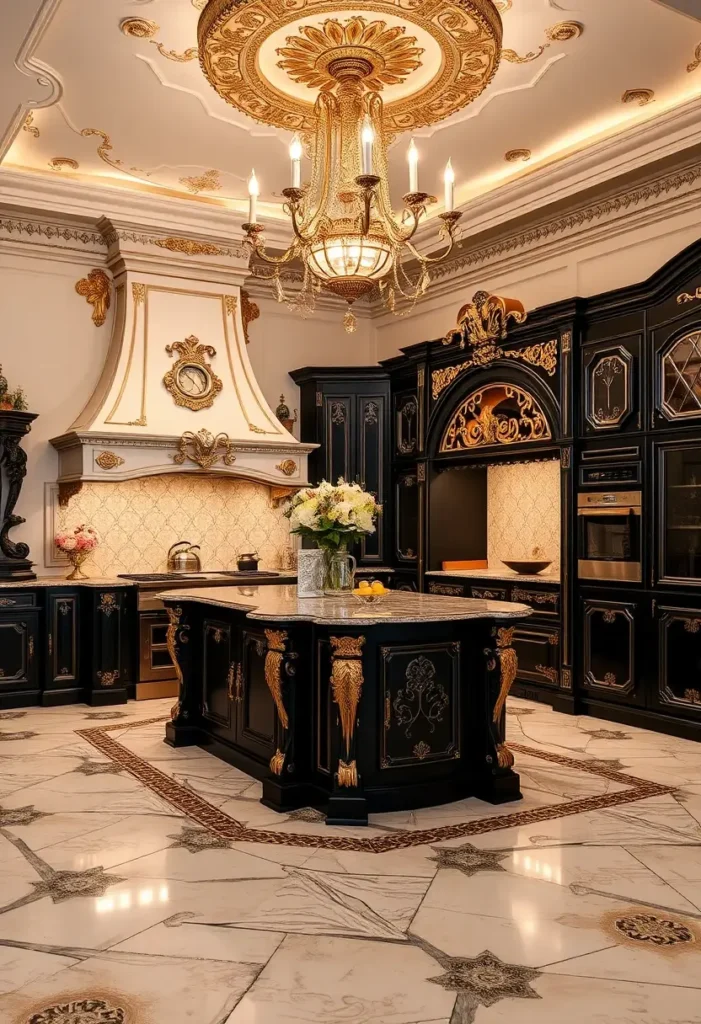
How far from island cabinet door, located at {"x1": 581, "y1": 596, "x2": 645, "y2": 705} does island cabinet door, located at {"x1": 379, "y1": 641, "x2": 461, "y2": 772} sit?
1.93 meters

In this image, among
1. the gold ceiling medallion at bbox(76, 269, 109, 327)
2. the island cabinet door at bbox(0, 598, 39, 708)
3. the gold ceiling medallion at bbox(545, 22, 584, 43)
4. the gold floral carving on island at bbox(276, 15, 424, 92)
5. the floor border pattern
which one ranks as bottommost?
the floor border pattern

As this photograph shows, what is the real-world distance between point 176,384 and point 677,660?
14.0ft

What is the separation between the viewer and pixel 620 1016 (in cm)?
219

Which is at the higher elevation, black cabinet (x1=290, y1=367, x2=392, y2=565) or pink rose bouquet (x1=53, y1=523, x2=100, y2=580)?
black cabinet (x1=290, y1=367, x2=392, y2=565)

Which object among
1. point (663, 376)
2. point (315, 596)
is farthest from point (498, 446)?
point (315, 596)

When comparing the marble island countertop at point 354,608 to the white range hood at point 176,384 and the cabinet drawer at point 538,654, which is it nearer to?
the cabinet drawer at point 538,654

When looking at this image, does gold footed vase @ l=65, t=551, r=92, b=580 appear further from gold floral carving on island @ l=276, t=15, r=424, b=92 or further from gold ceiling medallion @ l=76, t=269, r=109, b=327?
gold floral carving on island @ l=276, t=15, r=424, b=92

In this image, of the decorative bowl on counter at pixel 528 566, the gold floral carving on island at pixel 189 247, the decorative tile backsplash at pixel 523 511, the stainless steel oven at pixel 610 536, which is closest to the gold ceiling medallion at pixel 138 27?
the gold floral carving on island at pixel 189 247

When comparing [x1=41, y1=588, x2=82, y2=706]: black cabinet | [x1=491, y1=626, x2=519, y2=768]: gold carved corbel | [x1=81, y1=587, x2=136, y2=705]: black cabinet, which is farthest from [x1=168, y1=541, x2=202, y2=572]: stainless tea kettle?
[x1=491, y1=626, x2=519, y2=768]: gold carved corbel

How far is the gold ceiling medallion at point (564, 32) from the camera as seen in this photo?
4527mm

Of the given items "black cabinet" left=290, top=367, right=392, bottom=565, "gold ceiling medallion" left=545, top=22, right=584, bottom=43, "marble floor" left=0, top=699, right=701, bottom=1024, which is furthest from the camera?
"black cabinet" left=290, top=367, right=392, bottom=565

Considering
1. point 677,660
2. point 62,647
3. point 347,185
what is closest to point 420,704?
point 677,660

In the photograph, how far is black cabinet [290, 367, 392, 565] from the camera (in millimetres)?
7809

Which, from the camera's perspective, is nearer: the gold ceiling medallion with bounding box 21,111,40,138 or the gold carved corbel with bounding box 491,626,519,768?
the gold carved corbel with bounding box 491,626,519,768
